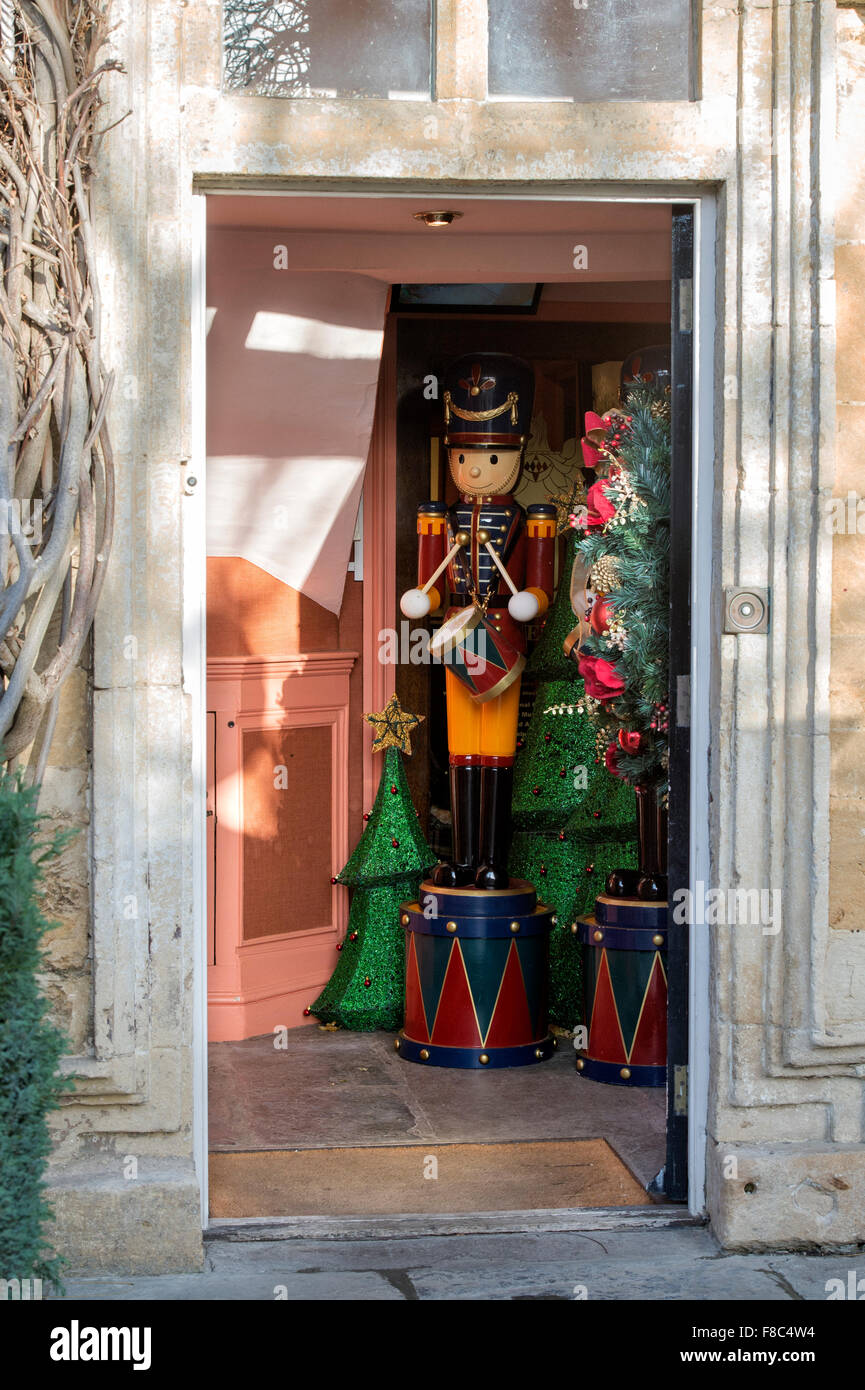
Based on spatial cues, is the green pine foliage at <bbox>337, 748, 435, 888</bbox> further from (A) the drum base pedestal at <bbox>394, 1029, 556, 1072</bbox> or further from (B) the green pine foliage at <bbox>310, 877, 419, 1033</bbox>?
(A) the drum base pedestal at <bbox>394, 1029, 556, 1072</bbox>

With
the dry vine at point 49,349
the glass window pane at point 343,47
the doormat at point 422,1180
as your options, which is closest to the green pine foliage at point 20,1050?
the dry vine at point 49,349

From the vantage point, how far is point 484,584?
5543 millimetres

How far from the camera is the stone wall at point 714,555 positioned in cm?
348

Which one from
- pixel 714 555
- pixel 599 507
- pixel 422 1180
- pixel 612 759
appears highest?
pixel 599 507

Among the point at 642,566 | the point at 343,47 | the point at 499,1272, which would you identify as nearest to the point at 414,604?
the point at 642,566

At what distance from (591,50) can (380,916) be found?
10.7 ft

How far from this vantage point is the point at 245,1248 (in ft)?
11.9

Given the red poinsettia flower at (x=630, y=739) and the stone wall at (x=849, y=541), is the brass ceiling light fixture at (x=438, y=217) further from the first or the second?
the red poinsettia flower at (x=630, y=739)

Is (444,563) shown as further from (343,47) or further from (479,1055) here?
(343,47)

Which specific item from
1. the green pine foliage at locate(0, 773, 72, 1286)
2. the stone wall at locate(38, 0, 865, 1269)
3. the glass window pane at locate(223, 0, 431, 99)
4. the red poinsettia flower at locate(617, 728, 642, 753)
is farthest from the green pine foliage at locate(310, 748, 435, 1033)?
the green pine foliage at locate(0, 773, 72, 1286)

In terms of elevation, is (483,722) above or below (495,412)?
below

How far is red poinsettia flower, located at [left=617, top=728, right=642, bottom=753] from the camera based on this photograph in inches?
184

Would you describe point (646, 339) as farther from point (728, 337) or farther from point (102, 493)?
point (102, 493)
